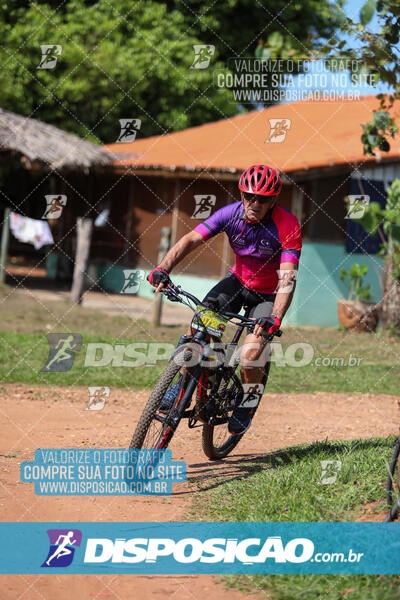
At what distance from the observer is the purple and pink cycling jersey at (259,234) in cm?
547

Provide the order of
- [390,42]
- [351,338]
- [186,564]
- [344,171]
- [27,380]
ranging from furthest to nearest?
[344,171], [351,338], [27,380], [390,42], [186,564]

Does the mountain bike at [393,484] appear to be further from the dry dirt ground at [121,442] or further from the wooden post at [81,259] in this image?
the wooden post at [81,259]

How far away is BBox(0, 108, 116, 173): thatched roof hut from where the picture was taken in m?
16.2

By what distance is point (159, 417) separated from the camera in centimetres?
500

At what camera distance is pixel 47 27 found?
23172 mm

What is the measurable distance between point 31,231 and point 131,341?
6175 mm

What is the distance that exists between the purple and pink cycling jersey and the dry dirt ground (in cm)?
159

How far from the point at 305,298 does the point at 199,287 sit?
299 cm

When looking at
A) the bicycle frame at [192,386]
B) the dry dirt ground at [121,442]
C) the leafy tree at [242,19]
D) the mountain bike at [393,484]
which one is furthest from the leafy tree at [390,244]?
the leafy tree at [242,19]

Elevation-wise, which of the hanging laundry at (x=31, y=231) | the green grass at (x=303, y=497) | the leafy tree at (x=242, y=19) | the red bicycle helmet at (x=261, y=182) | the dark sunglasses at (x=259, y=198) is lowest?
the green grass at (x=303, y=497)

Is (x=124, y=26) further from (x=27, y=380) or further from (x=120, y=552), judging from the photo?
(x=120, y=552)

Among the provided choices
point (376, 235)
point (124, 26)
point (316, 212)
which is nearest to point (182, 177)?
point (316, 212)

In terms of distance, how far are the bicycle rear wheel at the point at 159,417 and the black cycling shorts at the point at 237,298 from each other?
717mm

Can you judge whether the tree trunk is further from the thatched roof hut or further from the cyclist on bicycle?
the cyclist on bicycle
